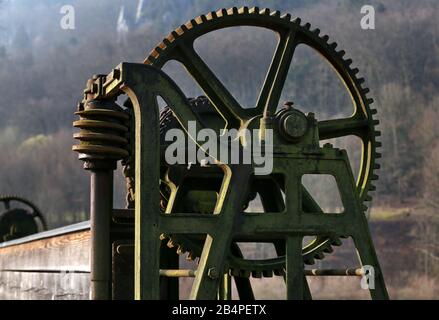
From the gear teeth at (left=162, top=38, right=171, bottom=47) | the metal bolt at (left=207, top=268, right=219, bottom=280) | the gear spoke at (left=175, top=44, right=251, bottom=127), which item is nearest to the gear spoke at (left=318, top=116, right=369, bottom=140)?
the gear spoke at (left=175, top=44, right=251, bottom=127)

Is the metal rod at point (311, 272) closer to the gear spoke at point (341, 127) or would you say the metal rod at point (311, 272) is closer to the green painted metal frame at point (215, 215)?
the green painted metal frame at point (215, 215)

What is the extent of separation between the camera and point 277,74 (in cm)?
498

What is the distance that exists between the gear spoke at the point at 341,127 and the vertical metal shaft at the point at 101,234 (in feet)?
4.55

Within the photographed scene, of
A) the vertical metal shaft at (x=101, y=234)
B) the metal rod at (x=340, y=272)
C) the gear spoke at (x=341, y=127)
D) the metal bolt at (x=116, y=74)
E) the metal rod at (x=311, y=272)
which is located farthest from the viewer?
the gear spoke at (x=341, y=127)

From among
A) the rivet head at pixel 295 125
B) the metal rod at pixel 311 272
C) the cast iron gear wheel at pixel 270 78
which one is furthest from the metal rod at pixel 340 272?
the rivet head at pixel 295 125

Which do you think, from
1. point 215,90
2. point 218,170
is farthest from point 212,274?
point 218,170

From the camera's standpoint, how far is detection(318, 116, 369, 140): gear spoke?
5.15 metres

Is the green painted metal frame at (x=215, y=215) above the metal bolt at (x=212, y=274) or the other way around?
above

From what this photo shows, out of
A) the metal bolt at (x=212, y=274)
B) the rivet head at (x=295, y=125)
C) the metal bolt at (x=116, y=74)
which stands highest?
the metal bolt at (x=116, y=74)

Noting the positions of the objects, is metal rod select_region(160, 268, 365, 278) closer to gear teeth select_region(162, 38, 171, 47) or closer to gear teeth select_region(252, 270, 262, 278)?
gear teeth select_region(252, 270, 262, 278)

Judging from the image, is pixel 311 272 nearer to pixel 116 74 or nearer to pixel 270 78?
pixel 270 78

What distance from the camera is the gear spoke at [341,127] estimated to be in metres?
5.15
